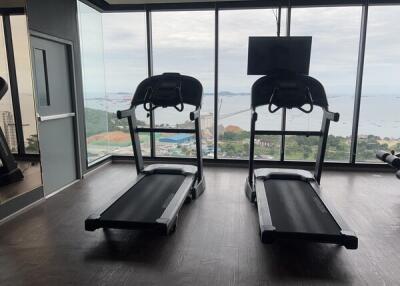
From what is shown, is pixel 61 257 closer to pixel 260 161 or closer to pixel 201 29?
pixel 260 161

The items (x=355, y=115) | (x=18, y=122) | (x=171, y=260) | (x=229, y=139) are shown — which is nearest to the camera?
(x=171, y=260)

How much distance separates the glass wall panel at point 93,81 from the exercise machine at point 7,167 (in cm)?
143

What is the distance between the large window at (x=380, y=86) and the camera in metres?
5.03

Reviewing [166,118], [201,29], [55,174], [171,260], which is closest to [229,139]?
[166,118]

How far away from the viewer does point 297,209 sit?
3.19m

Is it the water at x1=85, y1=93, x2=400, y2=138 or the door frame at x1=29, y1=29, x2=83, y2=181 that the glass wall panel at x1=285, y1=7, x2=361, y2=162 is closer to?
the water at x1=85, y1=93, x2=400, y2=138

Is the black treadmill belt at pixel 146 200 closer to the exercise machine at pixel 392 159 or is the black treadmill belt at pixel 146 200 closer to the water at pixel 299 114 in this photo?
the water at pixel 299 114

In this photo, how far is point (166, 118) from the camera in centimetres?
586

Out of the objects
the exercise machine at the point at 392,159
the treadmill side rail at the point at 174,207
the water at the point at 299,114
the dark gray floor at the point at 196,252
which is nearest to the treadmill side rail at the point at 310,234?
the dark gray floor at the point at 196,252

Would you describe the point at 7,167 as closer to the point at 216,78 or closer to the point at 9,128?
the point at 9,128

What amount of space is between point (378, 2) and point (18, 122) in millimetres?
5533

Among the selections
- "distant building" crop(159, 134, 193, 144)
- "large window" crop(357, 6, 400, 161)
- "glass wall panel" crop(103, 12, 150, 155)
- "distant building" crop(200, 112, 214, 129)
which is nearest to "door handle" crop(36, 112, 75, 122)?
"glass wall panel" crop(103, 12, 150, 155)

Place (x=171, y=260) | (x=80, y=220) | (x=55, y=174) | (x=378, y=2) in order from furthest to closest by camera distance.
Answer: (x=378, y=2) < (x=55, y=174) < (x=80, y=220) < (x=171, y=260)

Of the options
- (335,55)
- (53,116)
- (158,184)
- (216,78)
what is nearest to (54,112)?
(53,116)
